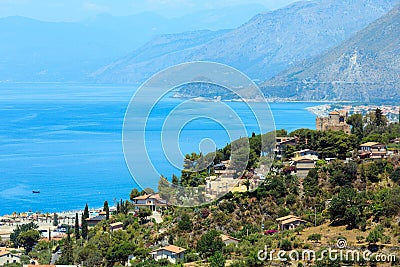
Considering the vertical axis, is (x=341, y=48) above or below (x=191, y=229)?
above

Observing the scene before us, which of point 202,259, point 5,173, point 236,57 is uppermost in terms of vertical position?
point 236,57

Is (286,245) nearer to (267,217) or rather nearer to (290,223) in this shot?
(290,223)

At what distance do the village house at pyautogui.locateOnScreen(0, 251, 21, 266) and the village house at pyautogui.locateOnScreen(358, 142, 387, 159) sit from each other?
701 centimetres

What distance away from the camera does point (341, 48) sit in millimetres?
92250

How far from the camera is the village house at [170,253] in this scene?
11322 millimetres

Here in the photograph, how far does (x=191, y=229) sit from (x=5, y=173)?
68.5 feet

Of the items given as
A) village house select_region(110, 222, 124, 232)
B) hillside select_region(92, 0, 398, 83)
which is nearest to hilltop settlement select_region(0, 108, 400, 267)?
village house select_region(110, 222, 124, 232)

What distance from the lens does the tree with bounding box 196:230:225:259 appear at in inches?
434

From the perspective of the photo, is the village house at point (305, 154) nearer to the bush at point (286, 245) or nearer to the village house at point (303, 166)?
the village house at point (303, 166)

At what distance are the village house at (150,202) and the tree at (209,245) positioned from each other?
11.3 feet

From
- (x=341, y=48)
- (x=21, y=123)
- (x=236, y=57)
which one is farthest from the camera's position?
(x=236, y=57)

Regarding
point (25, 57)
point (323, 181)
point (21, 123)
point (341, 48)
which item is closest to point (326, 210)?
point (323, 181)

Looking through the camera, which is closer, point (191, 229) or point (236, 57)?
point (191, 229)

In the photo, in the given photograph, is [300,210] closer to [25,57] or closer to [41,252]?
[41,252]
